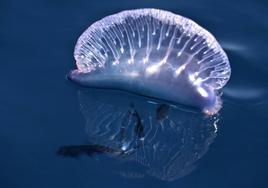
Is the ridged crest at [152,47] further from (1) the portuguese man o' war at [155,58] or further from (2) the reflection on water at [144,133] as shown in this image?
(2) the reflection on water at [144,133]

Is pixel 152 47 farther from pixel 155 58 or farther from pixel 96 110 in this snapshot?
pixel 96 110

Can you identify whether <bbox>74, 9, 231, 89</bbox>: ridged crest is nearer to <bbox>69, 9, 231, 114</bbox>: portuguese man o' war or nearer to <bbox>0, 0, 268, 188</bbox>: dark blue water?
<bbox>69, 9, 231, 114</bbox>: portuguese man o' war

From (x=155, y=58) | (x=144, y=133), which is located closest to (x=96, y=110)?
(x=144, y=133)

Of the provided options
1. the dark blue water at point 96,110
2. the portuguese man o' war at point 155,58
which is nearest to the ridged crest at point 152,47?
the portuguese man o' war at point 155,58

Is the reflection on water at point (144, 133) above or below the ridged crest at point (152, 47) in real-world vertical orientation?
below

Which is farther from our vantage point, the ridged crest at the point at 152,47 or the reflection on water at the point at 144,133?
the ridged crest at the point at 152,47
